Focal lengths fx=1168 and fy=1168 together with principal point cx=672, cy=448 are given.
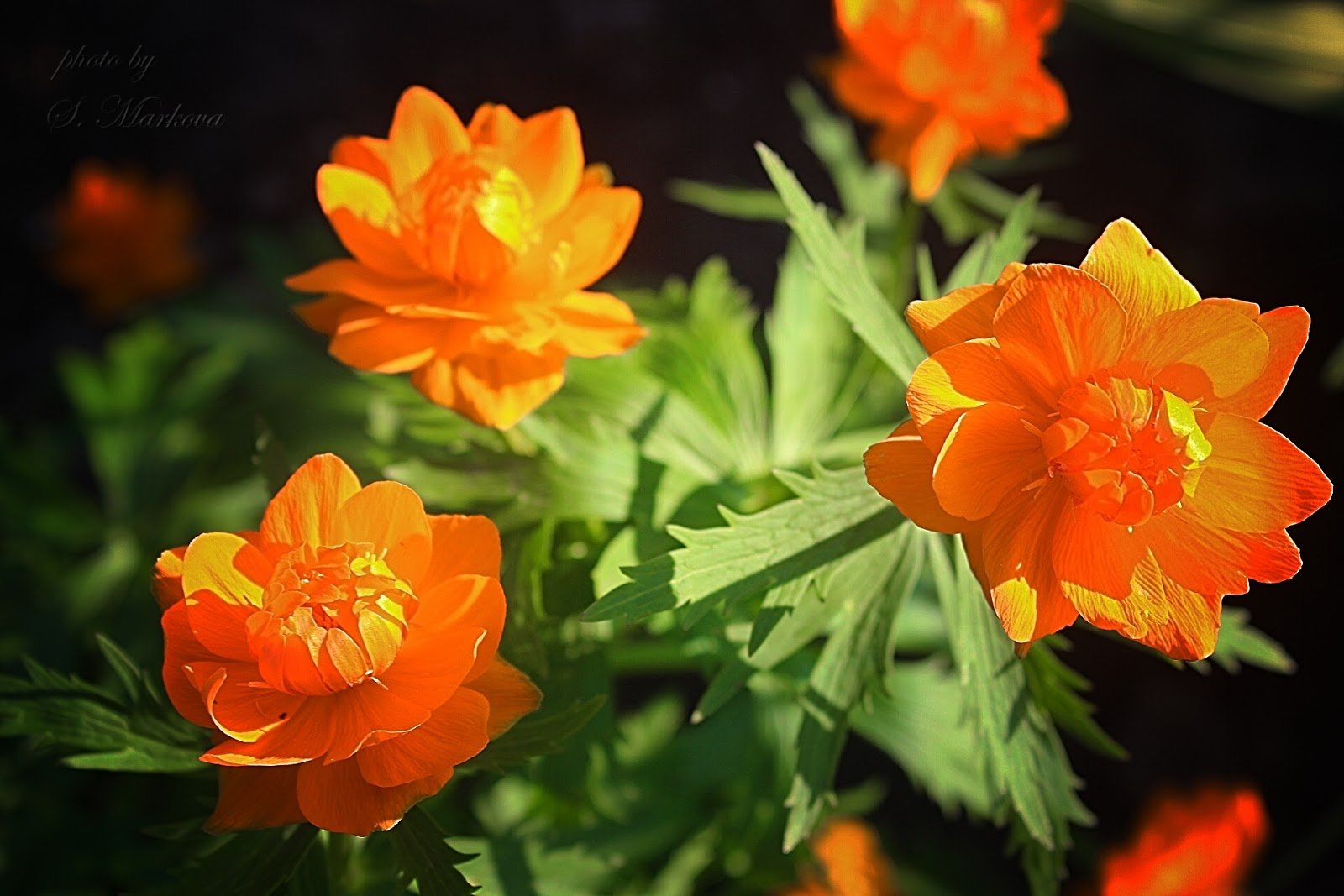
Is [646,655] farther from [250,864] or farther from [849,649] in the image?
[250,864]

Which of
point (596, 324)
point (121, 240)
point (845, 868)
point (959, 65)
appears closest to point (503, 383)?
point (596, 324)

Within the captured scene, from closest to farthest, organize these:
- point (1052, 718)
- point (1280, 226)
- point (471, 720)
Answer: point (471, 720)
point (1052, 718)
point (1280, 226)

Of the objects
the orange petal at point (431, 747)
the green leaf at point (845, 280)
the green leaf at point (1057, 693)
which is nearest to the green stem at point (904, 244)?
the green leaf at point (845, 280)

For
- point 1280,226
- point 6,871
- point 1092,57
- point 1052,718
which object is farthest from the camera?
point 1092,57

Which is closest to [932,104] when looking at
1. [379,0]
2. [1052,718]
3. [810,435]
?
[810,435]

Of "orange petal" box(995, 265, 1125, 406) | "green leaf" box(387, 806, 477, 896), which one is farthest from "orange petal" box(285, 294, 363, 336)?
"orange petal" box(995, 265, 1125, 406)

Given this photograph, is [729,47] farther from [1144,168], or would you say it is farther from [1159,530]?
[1159,530]

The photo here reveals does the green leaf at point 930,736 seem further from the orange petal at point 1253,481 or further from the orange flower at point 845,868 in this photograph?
the orange petal at point 1253,481
